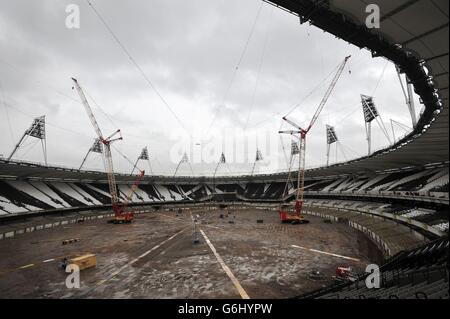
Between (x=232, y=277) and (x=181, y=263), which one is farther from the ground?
(x=232, y=277)

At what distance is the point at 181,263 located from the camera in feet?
88.5

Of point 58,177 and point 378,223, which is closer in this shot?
point 378,223

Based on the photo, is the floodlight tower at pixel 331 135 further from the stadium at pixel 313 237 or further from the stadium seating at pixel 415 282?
the stadium seating at pixel 415 282

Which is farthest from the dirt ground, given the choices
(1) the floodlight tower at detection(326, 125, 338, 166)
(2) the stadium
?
(1) the floodlight tower at detection(326, 125, 338, 166)

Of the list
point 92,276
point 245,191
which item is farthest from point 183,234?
point 245,191

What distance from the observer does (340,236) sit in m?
39.2

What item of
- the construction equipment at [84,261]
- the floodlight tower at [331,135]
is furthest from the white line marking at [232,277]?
the floodlight tower at [331,135]

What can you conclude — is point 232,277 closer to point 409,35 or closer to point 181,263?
point 181,263

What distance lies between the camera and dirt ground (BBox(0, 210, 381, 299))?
64.7 feet

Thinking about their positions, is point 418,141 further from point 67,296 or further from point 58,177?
point 58,177

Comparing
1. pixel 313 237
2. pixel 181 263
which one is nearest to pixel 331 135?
pixel 313 237
